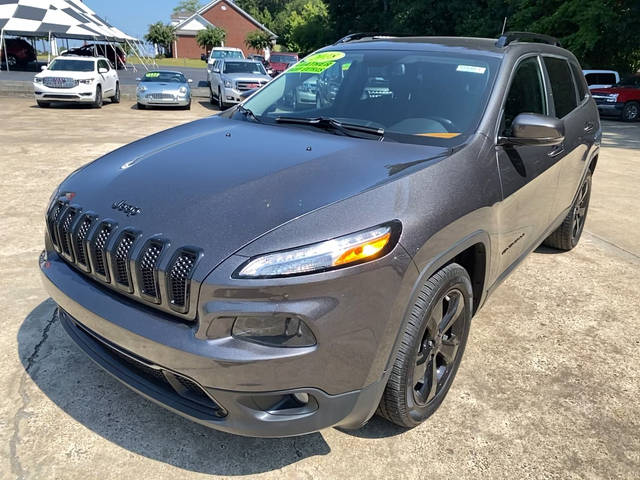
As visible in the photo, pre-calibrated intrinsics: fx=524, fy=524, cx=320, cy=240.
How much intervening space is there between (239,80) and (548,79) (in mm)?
13402

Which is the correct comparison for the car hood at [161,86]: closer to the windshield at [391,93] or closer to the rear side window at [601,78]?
the windshield at [391,93]

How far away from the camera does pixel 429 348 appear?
2.33 m

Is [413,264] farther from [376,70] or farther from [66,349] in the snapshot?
[66,349]

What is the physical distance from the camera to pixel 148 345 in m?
1.86

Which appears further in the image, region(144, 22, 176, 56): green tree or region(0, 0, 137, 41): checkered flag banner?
region(144, 22, 176, 56): green tree

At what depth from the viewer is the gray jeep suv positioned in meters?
1.78

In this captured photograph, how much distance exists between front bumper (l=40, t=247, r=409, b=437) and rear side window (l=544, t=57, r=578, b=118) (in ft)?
7.92

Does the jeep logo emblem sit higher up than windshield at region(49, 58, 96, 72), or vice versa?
windshield at region(49, 58, 96, 72)

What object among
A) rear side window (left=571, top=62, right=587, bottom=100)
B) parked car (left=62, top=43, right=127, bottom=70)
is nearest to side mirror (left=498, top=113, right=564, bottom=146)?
rear side window (left=571, top=62, right=587, bottom=100)

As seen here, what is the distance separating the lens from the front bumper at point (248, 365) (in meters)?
1.76

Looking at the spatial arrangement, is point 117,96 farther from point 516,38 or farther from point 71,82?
point 516,38

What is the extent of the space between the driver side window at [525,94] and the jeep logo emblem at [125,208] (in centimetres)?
185

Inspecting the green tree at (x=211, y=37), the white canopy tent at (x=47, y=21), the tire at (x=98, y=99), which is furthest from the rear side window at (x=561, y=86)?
the green tree at (x=211, y=37)

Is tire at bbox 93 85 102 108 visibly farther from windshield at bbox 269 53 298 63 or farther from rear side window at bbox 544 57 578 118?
windshield at bbox 269 53 298 63
